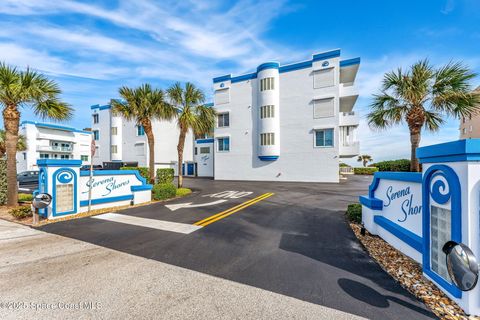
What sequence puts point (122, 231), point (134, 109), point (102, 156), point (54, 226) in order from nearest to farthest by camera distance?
point (122, 231) < point (54, 226) < point (134, 109) < point (102, 156)

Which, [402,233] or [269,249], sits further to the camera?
[269,249]

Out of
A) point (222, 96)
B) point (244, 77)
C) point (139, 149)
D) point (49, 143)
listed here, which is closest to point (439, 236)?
point (244, 77)

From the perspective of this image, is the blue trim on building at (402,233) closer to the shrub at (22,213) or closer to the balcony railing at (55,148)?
the shrub at (22,213)

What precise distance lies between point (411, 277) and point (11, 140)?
49.5ft

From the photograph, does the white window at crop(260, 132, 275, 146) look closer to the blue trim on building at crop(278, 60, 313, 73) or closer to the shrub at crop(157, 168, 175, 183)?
the blue trim on building at crop(278, 60, 313, 73)

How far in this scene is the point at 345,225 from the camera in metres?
6.87

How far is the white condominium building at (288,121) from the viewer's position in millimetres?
21062

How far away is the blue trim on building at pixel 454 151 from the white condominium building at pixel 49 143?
44.7 m

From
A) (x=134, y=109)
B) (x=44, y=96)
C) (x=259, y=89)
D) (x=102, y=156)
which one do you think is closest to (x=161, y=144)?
(x=102, y=156)

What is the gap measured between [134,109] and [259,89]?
611 inches

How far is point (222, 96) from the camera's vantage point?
87.7 feet

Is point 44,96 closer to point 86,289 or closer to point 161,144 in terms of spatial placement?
point 86,289

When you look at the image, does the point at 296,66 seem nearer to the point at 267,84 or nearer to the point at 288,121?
the point at 267,84

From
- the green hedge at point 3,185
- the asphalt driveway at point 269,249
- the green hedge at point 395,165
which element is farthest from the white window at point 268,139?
the green hedge at point 3,185
